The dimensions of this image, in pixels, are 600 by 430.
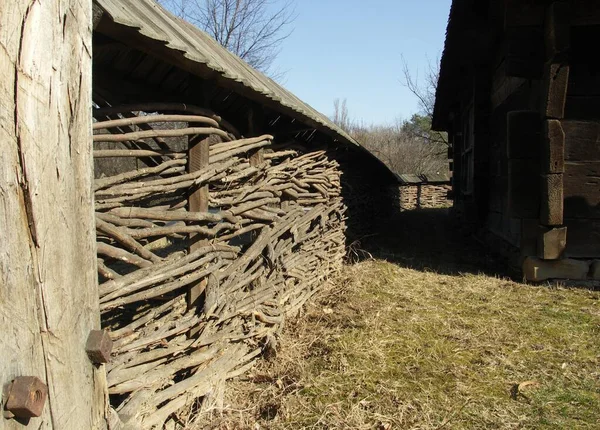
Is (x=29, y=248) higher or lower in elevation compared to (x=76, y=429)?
higher

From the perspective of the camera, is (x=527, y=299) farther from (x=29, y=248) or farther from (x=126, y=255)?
(x=29, y=248)

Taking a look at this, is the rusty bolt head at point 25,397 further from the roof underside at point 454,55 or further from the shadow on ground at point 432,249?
the roof underside at point 454,55

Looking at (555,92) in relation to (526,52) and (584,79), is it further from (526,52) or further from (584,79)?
(584,79)

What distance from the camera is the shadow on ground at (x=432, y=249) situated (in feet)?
22.0

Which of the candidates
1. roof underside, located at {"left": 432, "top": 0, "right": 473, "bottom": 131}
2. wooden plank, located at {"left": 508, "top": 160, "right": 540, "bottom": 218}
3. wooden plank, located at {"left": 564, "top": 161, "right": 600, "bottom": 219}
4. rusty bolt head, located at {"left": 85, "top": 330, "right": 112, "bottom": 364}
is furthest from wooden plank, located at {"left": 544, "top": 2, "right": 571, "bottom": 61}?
rusty bolt head, located at {"left": 85, "top": 330, "right": 112, "bottom": 364}

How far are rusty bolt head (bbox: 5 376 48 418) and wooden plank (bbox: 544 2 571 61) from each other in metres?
5.31

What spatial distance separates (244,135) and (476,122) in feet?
18.5

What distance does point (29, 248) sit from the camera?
1.21 m

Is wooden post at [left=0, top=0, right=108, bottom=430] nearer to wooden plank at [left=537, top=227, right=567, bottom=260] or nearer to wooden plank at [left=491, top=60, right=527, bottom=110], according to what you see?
wooden plank at [left=537, top=227, right=567, bottom=260]

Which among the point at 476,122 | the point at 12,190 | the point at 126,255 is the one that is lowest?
the point at 126,255

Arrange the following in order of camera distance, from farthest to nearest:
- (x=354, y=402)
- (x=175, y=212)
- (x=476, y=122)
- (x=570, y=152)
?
(x=476, y=122) → (x=570, y=152) → (x=354, y=402) → (x=175, y=212)

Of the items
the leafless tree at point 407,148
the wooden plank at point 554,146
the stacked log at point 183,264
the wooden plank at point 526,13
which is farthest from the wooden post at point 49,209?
the leafless tree at point 407,148

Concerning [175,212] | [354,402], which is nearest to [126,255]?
[175,212]

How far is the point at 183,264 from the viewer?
9.25 ft
